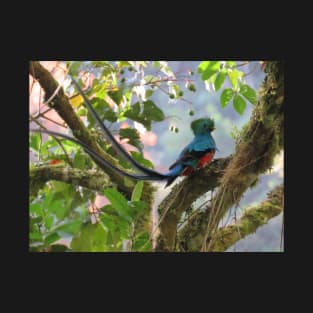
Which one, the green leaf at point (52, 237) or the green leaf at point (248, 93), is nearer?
the green leaf at point (52, 237)

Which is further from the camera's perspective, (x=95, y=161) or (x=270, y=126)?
(x=95, y=161)

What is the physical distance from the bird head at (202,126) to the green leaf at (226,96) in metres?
0.11

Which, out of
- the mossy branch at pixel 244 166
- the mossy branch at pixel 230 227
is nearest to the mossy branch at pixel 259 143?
the mossy branch at pixel 244 166

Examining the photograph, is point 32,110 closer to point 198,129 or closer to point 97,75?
point 97,75

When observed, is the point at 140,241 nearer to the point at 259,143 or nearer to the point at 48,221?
the point at 48,221

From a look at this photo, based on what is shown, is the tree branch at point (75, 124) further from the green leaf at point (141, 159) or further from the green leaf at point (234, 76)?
the green leaf at point (234, 76)

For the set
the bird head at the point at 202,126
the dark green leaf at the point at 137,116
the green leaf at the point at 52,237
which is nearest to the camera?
the green leaf at the point at 52,237

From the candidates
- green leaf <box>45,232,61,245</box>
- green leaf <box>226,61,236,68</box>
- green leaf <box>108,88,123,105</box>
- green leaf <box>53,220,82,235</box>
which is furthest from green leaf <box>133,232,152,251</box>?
green leaf <box>226,61,236,68</box>

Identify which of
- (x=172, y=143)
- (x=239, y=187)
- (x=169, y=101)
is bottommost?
(x=239, y=187)

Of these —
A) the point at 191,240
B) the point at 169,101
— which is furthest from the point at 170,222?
the point at 169,101

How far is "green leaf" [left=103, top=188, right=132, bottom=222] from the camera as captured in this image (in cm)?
318

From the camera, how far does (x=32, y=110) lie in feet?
10.8

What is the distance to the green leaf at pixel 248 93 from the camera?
3244mm

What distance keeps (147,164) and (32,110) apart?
645 millimetres
